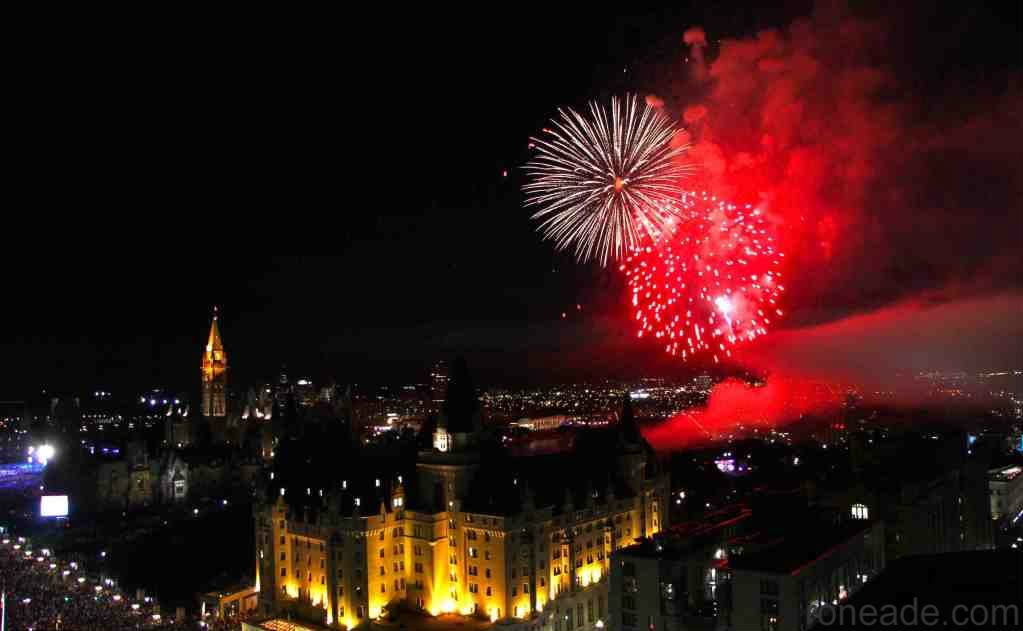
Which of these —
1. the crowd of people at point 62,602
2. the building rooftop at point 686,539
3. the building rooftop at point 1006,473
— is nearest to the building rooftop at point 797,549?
the building rooftop at point 686,539

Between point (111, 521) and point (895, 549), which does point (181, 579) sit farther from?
point (895, 549)

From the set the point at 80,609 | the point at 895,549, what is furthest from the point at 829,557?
the point at 80,609

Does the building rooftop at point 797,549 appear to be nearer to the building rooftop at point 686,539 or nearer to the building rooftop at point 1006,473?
the building rooftop at point 686,539

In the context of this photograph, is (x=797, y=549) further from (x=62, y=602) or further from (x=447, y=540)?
(x=62, y=602)

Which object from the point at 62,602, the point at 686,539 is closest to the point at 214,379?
the point at 62,602

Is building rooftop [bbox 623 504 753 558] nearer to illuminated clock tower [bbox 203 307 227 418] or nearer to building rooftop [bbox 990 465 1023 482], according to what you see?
building rooftop [bbox 990 465 1023 482]

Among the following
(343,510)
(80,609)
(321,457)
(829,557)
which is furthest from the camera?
(321,457)
